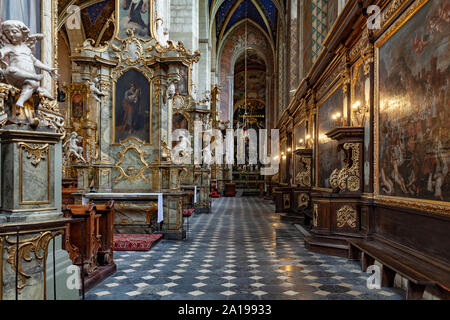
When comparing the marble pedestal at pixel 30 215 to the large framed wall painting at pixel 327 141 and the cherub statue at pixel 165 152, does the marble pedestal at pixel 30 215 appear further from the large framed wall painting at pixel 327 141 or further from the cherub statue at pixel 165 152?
the large framed wall painting at pixel 327 141

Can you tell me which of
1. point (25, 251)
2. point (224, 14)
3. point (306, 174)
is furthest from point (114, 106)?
point (224, 14)

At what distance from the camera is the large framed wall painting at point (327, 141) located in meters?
9.89

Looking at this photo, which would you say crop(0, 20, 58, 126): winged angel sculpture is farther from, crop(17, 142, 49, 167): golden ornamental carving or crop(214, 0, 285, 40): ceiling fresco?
crop(214, 0, 285, 40): ceiling fresco

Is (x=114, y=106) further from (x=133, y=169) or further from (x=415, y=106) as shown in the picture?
(x=415, y=106)

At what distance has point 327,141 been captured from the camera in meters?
11.0

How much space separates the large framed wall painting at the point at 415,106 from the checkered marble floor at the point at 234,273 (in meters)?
1.71

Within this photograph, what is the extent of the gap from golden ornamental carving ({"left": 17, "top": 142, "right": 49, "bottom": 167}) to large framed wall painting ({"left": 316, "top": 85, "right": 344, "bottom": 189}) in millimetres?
7204

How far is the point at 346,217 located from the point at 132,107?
20.4 ft

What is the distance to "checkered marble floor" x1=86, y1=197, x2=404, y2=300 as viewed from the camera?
511 centimetres

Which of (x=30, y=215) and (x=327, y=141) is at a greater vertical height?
(x=327, y=141)

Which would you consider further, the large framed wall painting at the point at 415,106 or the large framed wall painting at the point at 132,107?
the large framed wall painting at the point at 132,107

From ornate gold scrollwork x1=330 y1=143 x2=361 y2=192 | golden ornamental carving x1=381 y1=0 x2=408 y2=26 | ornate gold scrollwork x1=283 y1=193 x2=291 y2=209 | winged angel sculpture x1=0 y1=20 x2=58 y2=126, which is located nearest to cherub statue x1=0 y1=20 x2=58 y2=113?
winged angel sculpture x1=0 y1=20 x2=58 y2=126

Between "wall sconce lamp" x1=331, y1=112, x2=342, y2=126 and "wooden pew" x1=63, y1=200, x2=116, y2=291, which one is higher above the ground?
"wall sconce lamp" x1=331, y1=112, x2=342, y2=126

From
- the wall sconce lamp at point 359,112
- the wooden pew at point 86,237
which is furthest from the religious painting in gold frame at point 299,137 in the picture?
the wooden pew at point 86,237
